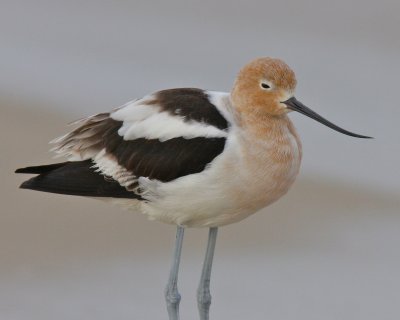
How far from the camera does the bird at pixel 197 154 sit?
22.0 feet

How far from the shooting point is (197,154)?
6.75 m

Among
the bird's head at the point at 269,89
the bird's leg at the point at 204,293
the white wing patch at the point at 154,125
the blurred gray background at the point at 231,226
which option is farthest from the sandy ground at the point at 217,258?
the bird's head at the point at 269,89

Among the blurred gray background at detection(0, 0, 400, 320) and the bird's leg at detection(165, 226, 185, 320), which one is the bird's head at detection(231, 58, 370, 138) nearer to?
the bird's leg at detection(165, 226, 185, 320)

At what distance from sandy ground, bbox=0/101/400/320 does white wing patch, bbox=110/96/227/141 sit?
124cm

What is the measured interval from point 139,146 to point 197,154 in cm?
39

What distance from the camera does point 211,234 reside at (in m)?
7.29

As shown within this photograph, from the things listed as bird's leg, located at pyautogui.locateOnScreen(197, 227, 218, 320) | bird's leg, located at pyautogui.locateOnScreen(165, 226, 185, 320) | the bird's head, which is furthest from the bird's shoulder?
bird's leg, located at pyautogui.locateOnScreen(197, 227, 218, 320)

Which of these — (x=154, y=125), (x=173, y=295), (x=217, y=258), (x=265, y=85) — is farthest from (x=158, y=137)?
(x=217, y=258)

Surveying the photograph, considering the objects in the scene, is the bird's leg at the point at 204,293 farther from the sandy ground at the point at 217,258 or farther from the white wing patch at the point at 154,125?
the white wing patch at the point at 154,125

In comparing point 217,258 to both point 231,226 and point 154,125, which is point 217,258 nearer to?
point 231,226

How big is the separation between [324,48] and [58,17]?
252 cm

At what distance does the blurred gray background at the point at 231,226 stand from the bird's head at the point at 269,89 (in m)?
1.47

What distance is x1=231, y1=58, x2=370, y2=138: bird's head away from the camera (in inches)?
269

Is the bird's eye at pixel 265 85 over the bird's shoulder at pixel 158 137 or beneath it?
over
